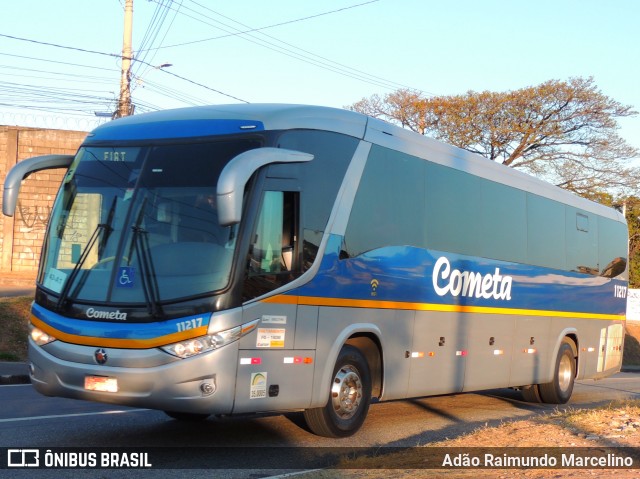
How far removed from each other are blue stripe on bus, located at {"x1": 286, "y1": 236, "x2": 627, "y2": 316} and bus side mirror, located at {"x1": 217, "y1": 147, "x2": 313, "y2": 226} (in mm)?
1449

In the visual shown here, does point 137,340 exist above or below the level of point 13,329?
above

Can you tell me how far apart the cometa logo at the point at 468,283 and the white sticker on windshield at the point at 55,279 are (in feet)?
16.2

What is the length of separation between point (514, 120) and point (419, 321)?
3647 cm

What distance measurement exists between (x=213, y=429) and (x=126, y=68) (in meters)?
15.4

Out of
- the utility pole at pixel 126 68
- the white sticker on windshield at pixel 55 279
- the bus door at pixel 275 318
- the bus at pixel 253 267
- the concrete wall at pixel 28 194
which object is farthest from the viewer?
the concrete wall at pixel 28 194

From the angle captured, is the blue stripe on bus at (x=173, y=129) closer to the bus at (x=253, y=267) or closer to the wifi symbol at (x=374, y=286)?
the bus at (x=253, y=267)

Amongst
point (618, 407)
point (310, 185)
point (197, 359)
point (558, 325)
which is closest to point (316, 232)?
point (310, 185)

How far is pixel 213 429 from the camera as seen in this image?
36.0 feet

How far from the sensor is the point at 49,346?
8992mm

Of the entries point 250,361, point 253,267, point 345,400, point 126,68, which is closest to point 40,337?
point 250,361

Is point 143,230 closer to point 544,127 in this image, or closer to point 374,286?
point 374,286

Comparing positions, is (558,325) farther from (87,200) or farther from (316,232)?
(87,200)

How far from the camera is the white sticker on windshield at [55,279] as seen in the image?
9.16 metres

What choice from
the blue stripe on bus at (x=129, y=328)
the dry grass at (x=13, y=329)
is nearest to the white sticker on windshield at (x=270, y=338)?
the blue stripe on bus at (x=129, y=328)
